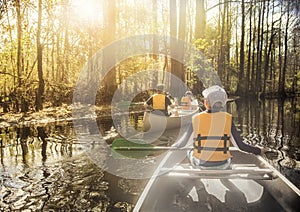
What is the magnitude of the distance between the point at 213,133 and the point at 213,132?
0.05 ft

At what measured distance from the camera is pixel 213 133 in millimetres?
4836

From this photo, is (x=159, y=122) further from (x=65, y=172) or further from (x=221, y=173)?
(x=221, y=173)

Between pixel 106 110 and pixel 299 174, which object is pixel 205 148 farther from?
pixel 106 110

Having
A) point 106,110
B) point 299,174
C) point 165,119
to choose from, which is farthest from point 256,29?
point 299,174

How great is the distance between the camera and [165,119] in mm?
12164

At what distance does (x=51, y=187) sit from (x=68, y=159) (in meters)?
2.18

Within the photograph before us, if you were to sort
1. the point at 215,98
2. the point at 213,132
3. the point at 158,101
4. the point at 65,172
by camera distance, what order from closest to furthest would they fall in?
1. the point at 215,98
2. the point at 213,132
3. the point at 65,172
4. the point at 158,101

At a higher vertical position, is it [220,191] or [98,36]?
[98,36]

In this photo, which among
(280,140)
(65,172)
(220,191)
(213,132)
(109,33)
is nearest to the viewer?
(213,132)

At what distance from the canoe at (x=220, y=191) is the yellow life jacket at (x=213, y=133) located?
0.98ft

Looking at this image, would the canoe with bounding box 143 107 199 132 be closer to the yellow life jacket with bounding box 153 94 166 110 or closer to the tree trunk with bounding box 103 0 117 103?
the yellow life jacket with bounding box 153 94 166 110

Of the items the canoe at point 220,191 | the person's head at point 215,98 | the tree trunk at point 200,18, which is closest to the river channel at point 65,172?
the canoe at point 220,191

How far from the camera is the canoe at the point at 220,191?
466 centimetres

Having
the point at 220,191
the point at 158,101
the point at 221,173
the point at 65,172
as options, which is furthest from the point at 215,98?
the point at 158,101
